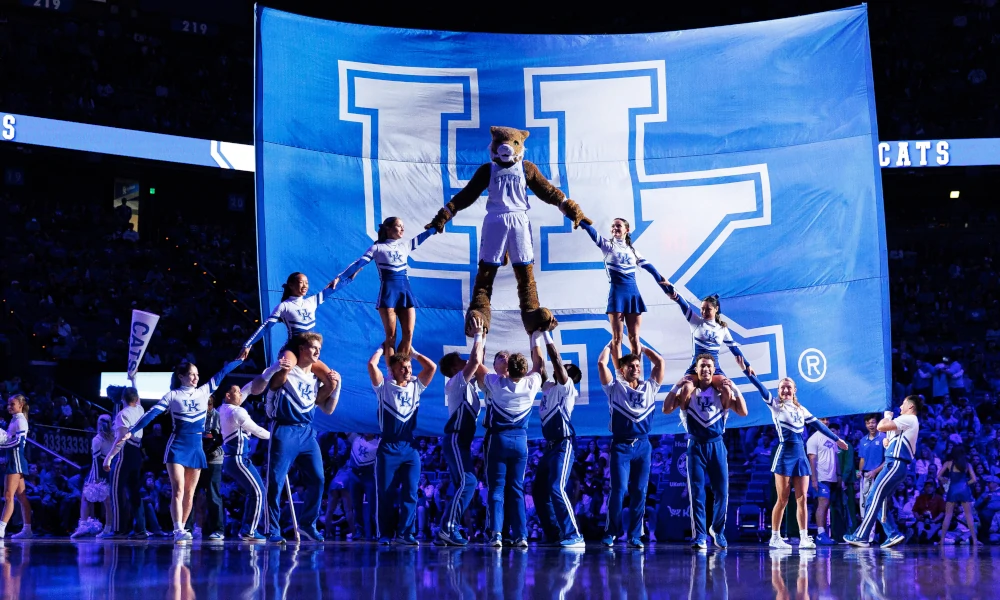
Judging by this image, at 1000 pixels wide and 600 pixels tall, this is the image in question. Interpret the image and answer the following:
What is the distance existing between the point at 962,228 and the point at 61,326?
2146 centimetres

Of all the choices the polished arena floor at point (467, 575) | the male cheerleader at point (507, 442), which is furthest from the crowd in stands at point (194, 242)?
the polished arena floor at point (467, 575)

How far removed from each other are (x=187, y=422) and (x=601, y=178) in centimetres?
622

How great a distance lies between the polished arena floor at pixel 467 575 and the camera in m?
5.10

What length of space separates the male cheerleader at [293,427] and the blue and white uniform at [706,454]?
10.8 ft

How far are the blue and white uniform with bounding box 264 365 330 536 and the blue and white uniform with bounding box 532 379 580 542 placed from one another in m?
1.96

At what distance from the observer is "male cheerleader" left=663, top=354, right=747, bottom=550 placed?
9.91 m

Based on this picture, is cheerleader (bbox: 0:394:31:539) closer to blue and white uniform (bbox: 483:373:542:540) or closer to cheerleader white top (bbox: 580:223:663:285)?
blue and white uniform (bbox: 483:373:542:540)

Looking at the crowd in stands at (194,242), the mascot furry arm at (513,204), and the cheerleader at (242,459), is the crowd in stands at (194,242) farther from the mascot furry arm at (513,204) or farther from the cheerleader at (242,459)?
the cheerleader at (242,459)

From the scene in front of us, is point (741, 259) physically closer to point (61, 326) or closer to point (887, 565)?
point (887, 565)

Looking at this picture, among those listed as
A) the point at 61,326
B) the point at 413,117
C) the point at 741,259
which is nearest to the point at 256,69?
the point at 413,117

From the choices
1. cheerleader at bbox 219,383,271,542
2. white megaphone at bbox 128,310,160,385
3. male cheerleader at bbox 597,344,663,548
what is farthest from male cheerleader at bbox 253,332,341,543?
white megaphone at bbox 128,310,160,385

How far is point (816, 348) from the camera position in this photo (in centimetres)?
1327

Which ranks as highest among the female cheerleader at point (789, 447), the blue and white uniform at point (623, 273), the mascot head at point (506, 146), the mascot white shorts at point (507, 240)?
the mascot head at point (506, 146)

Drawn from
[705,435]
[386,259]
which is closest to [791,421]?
[705,435]
